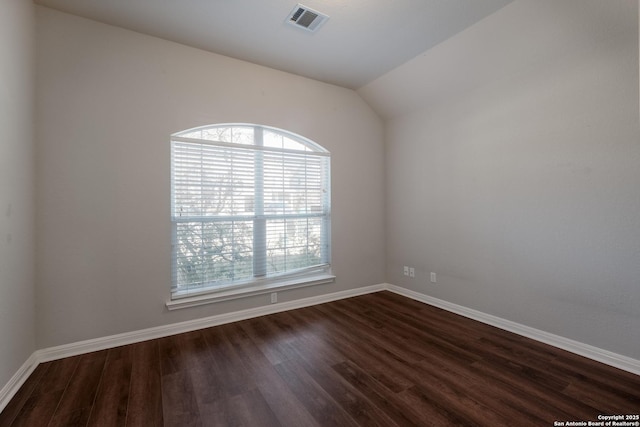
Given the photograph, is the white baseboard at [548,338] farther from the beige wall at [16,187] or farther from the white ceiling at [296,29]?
the beige wall at [16,187]

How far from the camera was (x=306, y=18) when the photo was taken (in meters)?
2.42

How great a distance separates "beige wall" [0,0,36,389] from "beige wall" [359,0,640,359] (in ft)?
11.2

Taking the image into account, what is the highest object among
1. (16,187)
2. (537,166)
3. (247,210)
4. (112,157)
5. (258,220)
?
(112,157)

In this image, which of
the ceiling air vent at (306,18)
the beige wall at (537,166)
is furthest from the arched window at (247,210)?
the beige wall at (537,166)

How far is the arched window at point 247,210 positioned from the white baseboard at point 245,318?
0.90 ft

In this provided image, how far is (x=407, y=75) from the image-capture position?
3.28m

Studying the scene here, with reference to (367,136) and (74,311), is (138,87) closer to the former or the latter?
(74,311)

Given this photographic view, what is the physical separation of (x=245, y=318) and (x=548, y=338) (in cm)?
300

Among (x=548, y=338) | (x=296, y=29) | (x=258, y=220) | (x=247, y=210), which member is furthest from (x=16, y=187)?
(x=548, y=338)

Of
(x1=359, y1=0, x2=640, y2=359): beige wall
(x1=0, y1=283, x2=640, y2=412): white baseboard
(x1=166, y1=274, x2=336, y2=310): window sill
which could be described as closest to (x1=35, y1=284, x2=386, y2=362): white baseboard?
(x1=0, y1=283, x2=640, y2=412): white baseboard

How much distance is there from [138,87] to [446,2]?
2.85m

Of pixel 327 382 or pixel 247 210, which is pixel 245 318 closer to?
pixel 247 210

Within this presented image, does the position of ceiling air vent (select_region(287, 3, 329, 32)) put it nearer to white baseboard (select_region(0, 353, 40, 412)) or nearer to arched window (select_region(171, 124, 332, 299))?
arched window (select_region(171, 124, 332, 299))

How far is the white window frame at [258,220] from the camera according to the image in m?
2.78
